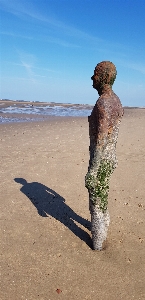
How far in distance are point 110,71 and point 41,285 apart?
12.2 ft

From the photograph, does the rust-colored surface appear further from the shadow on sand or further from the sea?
the sea

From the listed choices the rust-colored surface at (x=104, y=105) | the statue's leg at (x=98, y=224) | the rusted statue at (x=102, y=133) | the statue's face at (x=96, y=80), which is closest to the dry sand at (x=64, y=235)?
the statue's leg at (x=98, y=224)

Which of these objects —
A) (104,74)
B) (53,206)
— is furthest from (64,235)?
(104,74)

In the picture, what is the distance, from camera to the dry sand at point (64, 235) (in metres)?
4.64

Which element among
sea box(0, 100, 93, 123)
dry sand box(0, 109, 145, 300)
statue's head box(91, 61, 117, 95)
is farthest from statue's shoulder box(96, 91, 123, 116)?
sea box(0, 100, 93, 123)

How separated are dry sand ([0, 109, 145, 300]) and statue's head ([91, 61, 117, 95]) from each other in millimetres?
3187

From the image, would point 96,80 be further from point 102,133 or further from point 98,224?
point 98,224

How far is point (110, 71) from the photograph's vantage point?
4.76m

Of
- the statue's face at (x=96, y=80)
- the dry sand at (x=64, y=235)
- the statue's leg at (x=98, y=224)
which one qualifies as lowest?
the dry sand at (x=64, y=235)

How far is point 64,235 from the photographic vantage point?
6172mm

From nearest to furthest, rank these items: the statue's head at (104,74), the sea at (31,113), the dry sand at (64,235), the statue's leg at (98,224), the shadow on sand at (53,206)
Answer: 1. the dry sand at (64,235)
2. the statue's head at (104,74)
3. the statue's leg at (98,224)
4. the shadow on sand at (53,206)
5. the sea at (31,113)

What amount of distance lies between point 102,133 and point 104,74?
3.29ft

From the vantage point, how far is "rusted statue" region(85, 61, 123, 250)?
4.68m

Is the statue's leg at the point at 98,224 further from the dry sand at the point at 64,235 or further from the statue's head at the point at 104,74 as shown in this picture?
the statue's head at the point at 104,74
